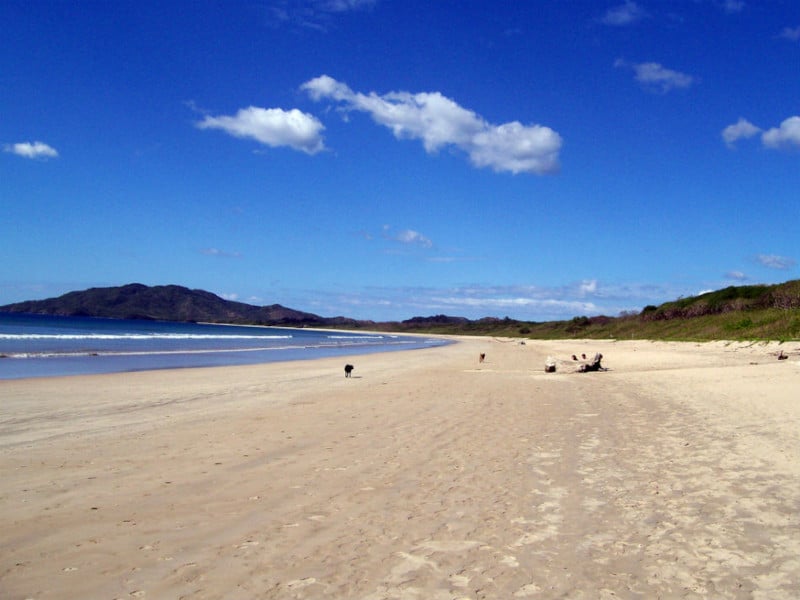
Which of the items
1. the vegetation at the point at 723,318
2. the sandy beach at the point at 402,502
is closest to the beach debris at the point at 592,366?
the sandy beach at the point at 402,502

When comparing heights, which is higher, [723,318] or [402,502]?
[723,318]

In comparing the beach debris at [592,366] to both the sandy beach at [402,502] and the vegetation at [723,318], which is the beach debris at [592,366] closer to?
the sandy beach at [402,502]

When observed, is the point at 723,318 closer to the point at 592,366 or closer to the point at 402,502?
the point at 592,366

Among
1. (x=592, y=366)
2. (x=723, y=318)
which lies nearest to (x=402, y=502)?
(x=592, y=366)

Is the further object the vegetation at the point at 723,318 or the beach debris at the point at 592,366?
the vegetation at the point at 723,318

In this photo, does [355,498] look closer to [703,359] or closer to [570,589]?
[570,589]

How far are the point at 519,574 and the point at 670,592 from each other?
3.75ft

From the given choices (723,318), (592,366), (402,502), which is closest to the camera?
(402,502)

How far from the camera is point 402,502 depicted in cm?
663

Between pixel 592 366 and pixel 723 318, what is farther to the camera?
pixel 723 318

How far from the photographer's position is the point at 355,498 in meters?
6.76

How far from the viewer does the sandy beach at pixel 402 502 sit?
467cm

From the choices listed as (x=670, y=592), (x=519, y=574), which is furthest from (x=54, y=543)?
(x=670, y=592)

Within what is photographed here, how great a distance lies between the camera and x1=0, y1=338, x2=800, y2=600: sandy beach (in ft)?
15.3
